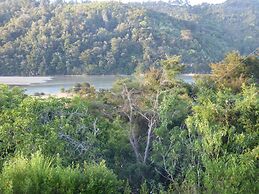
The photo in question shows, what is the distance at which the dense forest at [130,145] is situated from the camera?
717 cm

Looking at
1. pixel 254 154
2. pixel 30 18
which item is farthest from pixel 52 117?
pixel 30 18

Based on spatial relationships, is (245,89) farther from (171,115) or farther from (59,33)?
(59,33)

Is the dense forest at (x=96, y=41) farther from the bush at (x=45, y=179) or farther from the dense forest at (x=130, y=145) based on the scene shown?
the bush at (x=45, y=179)

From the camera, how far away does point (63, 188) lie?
698 cm

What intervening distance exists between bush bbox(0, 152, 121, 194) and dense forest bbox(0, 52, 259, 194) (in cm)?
1

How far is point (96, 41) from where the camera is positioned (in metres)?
42.9

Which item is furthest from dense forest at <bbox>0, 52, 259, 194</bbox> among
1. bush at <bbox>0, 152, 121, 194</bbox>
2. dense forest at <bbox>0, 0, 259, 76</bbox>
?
dense forest at <bbox>0, 0, 259, 76</bbox>

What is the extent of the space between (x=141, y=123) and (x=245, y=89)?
3.00 m

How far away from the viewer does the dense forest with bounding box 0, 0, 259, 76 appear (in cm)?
3938

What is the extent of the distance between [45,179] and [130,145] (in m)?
4.12

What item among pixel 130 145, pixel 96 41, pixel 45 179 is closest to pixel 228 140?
pixel 130 145

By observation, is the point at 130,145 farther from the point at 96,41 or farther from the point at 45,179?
the point at 96,41

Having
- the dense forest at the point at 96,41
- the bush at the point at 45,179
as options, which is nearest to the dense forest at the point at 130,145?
the bush at the point at 45,179

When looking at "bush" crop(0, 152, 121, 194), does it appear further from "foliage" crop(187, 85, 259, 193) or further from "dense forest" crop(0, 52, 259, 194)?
"foliage" crop(187, 85, 259, 193)
